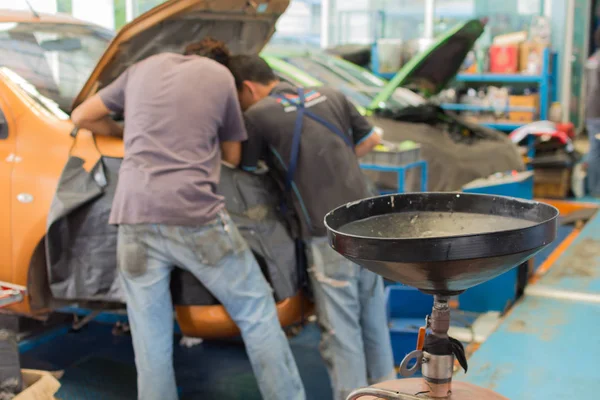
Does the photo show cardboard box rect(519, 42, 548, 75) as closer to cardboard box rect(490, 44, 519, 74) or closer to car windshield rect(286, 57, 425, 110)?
cardboard box rect(490, 44, 519, 74)

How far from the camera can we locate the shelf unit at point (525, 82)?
374 inches

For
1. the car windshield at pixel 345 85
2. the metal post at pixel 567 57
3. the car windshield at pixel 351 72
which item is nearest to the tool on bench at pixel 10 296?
the car windshield at pixel 345 85

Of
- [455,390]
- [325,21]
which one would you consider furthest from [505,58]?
[455,390]

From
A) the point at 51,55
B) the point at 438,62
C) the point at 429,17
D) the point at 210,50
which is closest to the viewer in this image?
the point at 210,50

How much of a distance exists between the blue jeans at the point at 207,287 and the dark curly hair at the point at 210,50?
72 cm

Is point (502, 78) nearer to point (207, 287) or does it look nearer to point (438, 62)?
point (438, 62)

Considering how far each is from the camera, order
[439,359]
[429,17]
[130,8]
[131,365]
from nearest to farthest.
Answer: [439,359], [131,365], [130,8], [429,17]

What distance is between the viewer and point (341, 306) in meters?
3.14

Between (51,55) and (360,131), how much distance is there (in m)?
1.73

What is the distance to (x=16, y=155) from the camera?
326cm

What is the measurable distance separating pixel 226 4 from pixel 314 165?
89cm

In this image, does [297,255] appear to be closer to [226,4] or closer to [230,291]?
[230,291]

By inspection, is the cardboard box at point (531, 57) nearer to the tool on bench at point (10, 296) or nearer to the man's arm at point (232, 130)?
the man's arm at point (232, 130)

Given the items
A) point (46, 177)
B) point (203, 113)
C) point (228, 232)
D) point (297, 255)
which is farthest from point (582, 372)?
point (46, 177)
